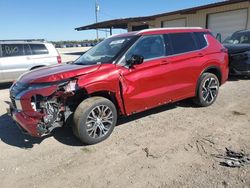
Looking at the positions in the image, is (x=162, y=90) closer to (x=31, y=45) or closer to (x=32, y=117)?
(x=32, y=117)

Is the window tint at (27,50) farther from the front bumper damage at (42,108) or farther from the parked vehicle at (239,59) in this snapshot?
the parked vehicle at (239,59)

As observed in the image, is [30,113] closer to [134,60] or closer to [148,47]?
[134,60]

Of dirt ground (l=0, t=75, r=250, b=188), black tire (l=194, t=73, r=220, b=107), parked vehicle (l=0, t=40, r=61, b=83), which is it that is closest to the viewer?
dirt ground (l=0, t=75, r=250, b=188)

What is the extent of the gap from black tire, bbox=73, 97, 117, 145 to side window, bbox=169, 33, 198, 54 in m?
2.03

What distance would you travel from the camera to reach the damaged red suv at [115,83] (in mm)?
4324

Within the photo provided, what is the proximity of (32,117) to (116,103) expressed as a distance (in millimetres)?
1437

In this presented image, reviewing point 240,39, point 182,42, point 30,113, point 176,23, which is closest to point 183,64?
point 182,42

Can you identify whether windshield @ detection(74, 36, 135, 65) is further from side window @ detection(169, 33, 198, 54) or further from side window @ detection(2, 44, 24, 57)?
side window @ detection(2, 44, 24, 57)

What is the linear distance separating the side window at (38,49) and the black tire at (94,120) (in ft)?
21.0

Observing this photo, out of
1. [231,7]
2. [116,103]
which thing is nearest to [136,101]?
[116,103]

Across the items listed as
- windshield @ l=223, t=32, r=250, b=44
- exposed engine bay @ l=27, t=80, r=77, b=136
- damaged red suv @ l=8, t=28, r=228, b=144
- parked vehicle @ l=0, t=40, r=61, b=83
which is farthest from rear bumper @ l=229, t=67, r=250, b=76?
exposed engine bay @ l=27, t=80, r=77, b=136

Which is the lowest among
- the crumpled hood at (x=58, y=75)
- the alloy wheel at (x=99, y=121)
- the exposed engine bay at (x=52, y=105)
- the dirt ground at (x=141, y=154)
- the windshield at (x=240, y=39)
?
the dirt ground at (x=141, y=154)

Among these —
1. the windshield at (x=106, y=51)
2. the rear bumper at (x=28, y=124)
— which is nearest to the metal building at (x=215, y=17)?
the windshield at (x=106, y=51)

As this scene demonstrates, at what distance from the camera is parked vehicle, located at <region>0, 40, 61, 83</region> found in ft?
32.1
